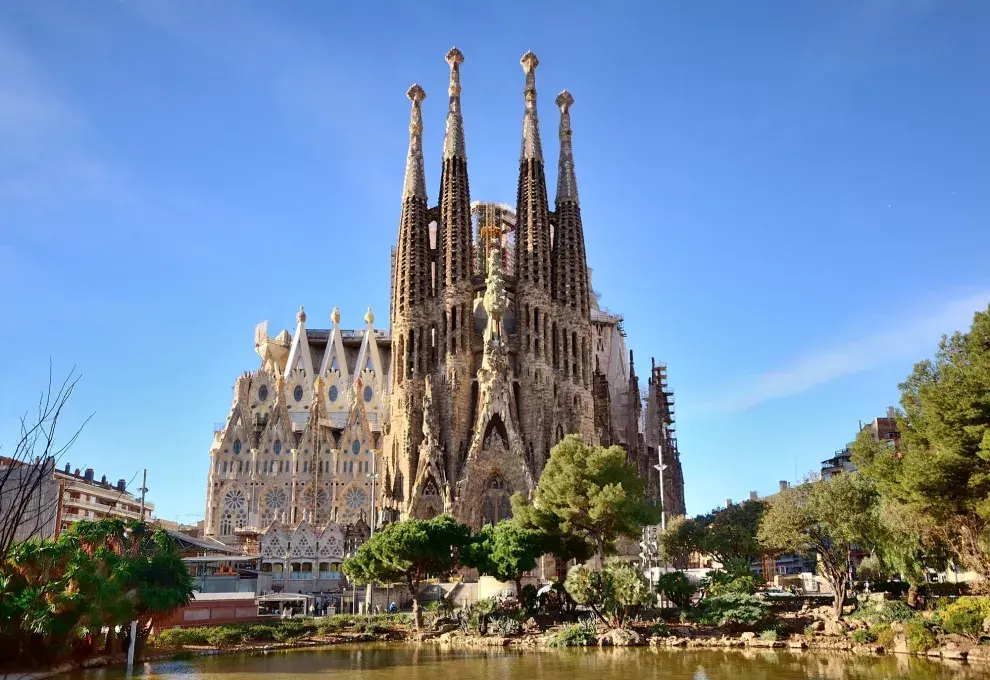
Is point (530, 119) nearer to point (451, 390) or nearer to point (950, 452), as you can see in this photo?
point (451, 390)

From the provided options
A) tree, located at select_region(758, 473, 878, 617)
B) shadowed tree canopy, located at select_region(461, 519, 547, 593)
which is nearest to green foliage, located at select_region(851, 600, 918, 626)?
tree, located at select_region(758, 473, 878, 617)

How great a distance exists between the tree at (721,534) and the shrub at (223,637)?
939 inches

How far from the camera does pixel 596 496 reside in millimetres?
37125

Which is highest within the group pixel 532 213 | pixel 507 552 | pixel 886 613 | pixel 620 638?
pixel 532 213

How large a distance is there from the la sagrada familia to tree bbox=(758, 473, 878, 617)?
2066 centimetres

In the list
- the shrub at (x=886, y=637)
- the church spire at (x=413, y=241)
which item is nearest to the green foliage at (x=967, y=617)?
the shrub at (x=886, y=637)

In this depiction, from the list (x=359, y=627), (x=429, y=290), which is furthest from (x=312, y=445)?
(x=359, y=627)

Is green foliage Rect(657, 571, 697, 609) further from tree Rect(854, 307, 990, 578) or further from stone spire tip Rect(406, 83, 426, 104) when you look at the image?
stone spire tip Rect(406, 83, 426, 104)

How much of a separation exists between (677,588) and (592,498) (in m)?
5.14

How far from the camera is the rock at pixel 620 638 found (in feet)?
103

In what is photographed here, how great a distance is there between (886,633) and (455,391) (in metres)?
37.2

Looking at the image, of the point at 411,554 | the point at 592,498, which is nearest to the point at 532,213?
the point at 592,498

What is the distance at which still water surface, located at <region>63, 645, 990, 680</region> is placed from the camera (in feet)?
74.0

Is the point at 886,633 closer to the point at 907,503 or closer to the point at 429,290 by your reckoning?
the point at 907,503
